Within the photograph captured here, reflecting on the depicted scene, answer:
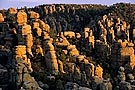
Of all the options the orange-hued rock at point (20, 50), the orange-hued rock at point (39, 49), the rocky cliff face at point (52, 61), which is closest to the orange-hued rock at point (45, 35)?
the rocky cliff face at point (52, 61)

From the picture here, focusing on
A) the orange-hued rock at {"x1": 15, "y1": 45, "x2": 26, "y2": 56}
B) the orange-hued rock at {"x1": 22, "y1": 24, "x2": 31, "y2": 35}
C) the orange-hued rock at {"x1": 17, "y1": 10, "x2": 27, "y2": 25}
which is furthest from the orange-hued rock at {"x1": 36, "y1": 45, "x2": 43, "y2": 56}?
the orange-hued rock at {"x1": 17, "y1": 10, "x2": 27, "y2": 25}

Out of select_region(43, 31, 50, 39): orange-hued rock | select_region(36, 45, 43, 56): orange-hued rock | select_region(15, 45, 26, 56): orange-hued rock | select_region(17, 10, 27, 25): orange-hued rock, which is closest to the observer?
select_region(15, 45, 26, 56): orange-hued rock

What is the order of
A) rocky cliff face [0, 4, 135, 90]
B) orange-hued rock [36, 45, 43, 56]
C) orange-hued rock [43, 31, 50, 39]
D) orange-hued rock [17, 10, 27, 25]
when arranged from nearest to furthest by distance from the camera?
1. rocky cliff face [0, 4, 135, 90]
2. orange-hued rock [36, 45, 43, 56]
3. orange-hued rock [43, 31, 50, 39]
4. orange-hued rock [17, 10, 27, 25]

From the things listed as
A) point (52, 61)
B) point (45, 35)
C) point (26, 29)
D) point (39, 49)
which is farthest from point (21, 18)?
point (52, 61)

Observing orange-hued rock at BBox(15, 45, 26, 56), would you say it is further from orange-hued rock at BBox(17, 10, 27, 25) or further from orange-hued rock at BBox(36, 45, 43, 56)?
orange-hued rock at BBox(17, 10, 27, 25)

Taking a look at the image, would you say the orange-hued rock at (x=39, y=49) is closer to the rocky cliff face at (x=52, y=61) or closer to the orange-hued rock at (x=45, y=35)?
the rocky cliff face at (x=52, y=61)

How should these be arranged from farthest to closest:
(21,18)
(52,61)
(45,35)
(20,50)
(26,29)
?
1. (21,18)
2. (45,35)
3. (26,29)
4. (52,61)
5. (20,50)

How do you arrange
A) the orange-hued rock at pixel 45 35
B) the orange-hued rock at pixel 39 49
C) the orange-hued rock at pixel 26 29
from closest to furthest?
the orange-hued rock at pixel 26 29
the orange-hued rock at pixel 39 49
the orange-hued rock at pixel 45 35

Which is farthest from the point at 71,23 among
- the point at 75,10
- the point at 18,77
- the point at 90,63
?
the point at 18,77

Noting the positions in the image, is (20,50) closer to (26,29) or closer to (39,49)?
(39,49)

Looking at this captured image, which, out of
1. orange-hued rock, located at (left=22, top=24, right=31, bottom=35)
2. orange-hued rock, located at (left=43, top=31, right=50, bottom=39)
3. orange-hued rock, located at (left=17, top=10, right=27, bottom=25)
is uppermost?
orange-hued rock, located at (left=17, top=10, right=27, bottom=25)

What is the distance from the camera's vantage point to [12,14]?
5353 cm

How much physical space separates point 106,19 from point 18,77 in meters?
62.3

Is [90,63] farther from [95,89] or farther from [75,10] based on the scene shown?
[75,10]
